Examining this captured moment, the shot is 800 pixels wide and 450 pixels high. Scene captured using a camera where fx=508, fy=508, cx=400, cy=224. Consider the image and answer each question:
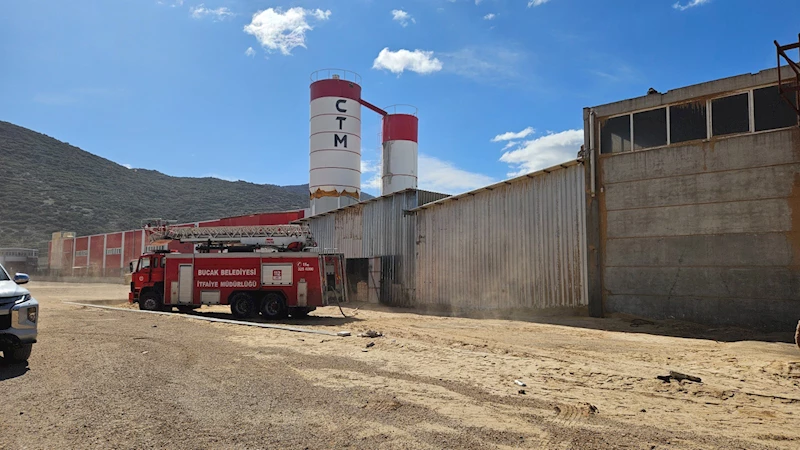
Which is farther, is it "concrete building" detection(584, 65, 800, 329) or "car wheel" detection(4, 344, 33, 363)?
"concrete building" detection(584, 65, 800, 329)

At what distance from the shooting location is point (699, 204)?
1566 centimetres

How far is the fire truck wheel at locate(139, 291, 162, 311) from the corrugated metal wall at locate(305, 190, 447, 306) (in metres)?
7.35

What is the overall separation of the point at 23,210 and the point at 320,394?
9660 centimetres

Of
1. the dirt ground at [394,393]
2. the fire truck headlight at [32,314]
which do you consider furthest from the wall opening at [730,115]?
the fire truck headlight at [32,314]

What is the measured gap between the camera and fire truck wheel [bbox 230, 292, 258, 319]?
726 inches

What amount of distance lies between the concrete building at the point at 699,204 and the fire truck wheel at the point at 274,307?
427 inches

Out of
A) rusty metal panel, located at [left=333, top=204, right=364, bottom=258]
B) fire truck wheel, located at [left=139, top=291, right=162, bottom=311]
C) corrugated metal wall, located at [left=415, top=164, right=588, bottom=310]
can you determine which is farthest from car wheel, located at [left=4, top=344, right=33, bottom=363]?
rusty metal panel, located at [left=333, top=204, right=364, bottom=258]

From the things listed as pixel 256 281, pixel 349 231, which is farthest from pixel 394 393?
pixel 349 231

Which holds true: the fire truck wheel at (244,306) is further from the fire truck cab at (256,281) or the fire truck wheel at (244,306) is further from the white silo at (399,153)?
the white silo at (399,153)

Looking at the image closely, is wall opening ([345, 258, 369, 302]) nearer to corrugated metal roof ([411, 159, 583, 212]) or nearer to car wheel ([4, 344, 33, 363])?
corrugated metal roof ([411, 159, 583, 212])

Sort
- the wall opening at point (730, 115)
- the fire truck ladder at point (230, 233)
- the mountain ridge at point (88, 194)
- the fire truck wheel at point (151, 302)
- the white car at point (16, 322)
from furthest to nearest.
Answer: the mountain ridge at point (88, 194) → the fire truck wheel at point (151, 302) → the fire truck ladder at point (230, 233) → the wall opening at point (730, 115) → the white car at point (16, 322)

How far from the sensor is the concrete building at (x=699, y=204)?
47.1ft

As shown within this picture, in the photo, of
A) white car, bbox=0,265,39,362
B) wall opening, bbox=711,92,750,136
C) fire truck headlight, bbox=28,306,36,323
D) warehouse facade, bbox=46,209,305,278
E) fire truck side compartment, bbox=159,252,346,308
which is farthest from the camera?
warehouse facade, bbox=46,209,305,278

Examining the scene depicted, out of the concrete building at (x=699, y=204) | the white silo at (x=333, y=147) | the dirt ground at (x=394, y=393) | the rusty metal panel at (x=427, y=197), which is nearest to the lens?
the dirt ground at (x=394, y=393)
